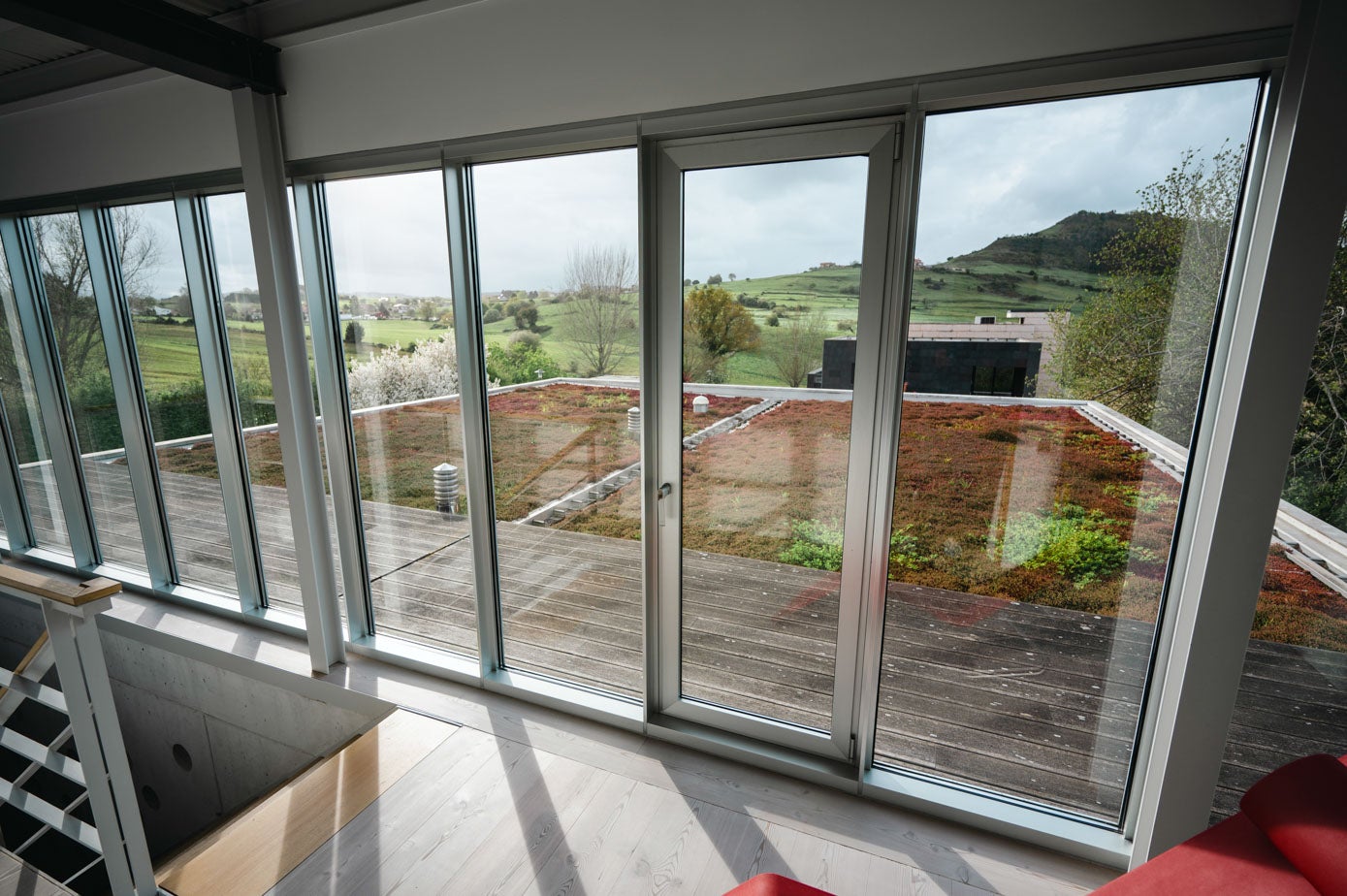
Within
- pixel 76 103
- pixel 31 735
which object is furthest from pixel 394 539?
pixel 31 735

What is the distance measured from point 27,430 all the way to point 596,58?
190 inches

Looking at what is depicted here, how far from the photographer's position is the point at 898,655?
2.18 metres

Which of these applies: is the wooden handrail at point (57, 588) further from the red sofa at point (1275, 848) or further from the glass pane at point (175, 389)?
the red sofa at point (1275, 848)

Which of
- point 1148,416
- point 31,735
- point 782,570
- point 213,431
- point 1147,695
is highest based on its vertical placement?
point 1148,416

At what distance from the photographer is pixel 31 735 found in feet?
14.6

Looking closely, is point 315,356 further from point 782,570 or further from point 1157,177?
point 1157,177

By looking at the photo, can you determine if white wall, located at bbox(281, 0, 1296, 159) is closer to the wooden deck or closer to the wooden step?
the wooden deck

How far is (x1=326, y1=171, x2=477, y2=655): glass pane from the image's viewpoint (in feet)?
8.93

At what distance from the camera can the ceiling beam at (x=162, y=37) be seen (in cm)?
192

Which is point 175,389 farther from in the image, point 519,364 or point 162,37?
point 519,364

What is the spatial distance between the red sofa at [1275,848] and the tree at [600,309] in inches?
79.0

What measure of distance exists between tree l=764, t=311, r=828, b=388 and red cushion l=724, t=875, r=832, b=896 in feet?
4.65

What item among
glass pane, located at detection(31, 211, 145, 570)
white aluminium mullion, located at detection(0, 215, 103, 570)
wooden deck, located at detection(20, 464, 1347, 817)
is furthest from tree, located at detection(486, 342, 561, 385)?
white aluminium mullion, located at detection(0, 215, 103, 570)

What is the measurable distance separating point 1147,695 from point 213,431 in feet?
14.4
